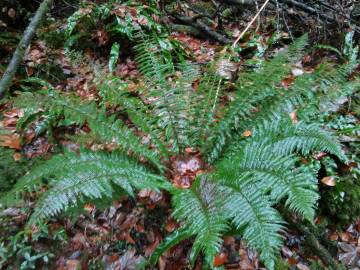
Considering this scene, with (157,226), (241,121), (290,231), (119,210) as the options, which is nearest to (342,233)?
(290,231)

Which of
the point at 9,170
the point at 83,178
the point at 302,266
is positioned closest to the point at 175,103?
the point at 83,178

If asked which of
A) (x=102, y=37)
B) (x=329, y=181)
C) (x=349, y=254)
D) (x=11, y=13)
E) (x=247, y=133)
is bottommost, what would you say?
(x=349, y=254)

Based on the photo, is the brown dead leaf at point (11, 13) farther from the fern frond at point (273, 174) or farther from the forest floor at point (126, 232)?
the fern frond at point (273, 174)

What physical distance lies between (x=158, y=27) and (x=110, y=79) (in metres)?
1.56

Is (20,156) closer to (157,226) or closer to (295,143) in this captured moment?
(157,226)

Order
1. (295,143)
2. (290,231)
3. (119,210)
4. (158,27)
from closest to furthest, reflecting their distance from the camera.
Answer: (295,143)
(290,231)
(119,210)
(158,27)

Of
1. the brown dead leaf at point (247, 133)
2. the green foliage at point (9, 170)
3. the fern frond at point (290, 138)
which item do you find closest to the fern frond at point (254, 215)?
the fern frond at point (290, 138)

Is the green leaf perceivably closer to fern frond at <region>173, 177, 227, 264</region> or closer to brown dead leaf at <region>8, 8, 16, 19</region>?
brown dead leaf at <region>8, 8, 16, 19</region>

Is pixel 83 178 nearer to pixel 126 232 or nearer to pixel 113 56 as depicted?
pixel 126 232

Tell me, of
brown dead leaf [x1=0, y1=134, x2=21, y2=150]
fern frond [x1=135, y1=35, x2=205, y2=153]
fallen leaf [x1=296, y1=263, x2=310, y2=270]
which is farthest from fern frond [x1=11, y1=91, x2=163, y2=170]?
fallen leaf [x1=296, y1=263, x2=310, y2=270]

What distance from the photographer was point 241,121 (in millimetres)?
3211

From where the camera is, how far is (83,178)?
2430 mm

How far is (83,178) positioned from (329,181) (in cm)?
199

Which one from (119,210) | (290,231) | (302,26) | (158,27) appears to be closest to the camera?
(290,231)
